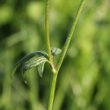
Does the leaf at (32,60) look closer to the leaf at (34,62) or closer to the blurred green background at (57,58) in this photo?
the leaf at (34,62)

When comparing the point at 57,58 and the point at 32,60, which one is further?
the point at 57,58

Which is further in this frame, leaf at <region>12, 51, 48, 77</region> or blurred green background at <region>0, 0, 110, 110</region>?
blurred green background at <region>0, 0, 110, 110</region>

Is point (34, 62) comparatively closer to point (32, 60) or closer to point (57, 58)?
point (32, 60)

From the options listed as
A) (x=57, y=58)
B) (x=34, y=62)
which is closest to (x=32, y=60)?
(x=34, y=62)

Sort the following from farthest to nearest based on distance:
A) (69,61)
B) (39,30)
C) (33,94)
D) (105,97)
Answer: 1. (39,30)
2. (69,61)
3. (105,97)
4. (33,94)

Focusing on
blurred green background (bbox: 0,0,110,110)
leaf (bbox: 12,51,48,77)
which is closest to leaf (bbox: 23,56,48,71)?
leaf (bbox: 12,51,48,77)

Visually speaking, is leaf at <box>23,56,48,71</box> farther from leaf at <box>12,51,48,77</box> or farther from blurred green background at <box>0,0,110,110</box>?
blurred green background at <box>0,0,110,110</box>

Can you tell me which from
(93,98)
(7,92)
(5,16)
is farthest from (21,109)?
(5,16)

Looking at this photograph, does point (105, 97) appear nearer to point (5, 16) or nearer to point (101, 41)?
point (101, 41)
